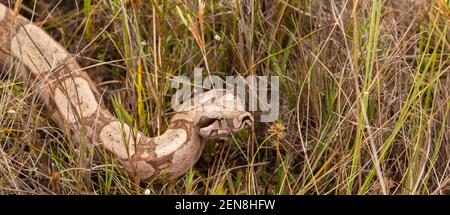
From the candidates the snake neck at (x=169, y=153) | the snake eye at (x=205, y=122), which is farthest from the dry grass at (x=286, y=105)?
the snake eye at (x=205, y=122)

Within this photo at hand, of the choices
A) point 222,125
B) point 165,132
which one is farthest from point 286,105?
point 165,132

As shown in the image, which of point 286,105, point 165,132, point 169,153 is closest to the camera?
point 169,153

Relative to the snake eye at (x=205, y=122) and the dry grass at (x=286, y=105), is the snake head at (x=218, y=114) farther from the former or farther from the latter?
the dry grass at (x=286, y=105)

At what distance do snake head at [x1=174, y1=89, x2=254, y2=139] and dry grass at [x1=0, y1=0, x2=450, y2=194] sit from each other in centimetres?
16

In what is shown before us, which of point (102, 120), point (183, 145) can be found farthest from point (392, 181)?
point (102, 120)

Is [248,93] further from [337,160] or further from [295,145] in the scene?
[337,160]

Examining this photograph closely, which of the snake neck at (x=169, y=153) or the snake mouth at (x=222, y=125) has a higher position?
the snake mouth at (x=222, y=125)

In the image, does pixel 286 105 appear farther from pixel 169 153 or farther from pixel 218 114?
pixel 169 153

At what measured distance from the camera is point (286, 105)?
15.4ft

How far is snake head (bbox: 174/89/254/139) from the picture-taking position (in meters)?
4.38

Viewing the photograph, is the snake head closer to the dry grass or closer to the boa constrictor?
the boa constrictor

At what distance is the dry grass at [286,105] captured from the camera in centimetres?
412

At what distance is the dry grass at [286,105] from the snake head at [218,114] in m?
0.16

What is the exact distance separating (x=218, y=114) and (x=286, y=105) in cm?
58
